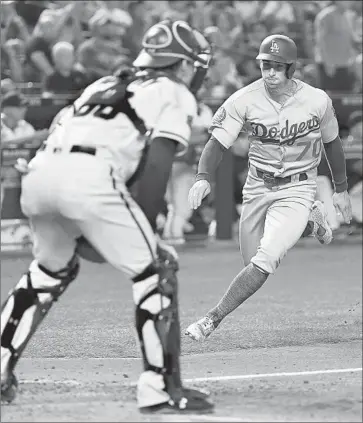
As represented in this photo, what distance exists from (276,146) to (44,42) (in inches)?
294

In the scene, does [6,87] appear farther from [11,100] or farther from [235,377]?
[235,377]

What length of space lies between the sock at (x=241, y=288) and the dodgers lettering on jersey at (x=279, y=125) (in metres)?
0.72

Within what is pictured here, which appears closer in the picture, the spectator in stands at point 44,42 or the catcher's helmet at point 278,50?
the catcher's helmet at point 278,50

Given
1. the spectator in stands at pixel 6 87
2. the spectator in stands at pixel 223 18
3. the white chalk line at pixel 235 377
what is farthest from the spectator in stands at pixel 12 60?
the white chalk line at pixel 235 377

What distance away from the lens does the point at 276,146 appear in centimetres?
822

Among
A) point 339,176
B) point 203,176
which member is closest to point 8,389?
point 203,176

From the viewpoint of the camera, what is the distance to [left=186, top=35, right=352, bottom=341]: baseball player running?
803 centimetres

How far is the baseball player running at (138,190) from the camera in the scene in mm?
5773

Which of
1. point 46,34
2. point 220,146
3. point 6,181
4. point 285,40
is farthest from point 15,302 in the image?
point 46,34

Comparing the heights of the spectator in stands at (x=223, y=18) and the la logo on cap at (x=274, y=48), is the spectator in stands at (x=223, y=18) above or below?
below

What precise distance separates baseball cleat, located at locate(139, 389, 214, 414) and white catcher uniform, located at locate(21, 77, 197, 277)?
25.8 inches

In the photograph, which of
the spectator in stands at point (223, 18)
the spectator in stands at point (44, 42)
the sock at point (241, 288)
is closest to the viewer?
the sock at point (241, 288)

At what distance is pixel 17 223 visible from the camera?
14070mm

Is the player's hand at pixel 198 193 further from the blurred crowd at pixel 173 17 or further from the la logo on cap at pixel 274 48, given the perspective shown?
the blurred crowd at pixel 173 17
